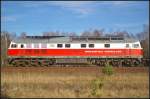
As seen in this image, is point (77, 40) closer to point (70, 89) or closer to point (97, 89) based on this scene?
point (70, 89)

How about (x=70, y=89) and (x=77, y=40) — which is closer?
(x=70, y=89)

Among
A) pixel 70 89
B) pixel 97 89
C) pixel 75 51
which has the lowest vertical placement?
pixel 70 89

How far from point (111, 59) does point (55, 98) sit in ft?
84.3

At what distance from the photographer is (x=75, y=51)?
38.6 metres

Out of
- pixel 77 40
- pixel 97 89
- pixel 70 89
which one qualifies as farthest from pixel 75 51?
pixel 97 89

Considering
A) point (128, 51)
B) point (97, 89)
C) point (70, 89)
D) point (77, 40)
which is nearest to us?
point (97, 89)

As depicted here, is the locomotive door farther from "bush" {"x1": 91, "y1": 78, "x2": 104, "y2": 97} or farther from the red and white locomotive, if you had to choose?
"bush" {"x1": 91, "y1": 78, "x2": 104, "y2": 97}

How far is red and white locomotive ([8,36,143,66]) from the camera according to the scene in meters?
38.2

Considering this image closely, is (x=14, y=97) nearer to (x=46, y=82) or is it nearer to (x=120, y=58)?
(x=46, y=82)

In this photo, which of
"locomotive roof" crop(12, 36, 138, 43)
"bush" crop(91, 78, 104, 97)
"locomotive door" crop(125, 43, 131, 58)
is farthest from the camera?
"locomotive roof" crop(12, 36, 138, 43)

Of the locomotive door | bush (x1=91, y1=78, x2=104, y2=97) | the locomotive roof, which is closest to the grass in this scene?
bush (x1=91, y1=78, x2=104, y2=97)

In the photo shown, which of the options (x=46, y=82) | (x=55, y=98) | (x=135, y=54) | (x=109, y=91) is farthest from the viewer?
(x=135, y=54)

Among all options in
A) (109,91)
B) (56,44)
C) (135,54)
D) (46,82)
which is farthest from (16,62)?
(109,91)

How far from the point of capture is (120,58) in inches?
1516
